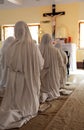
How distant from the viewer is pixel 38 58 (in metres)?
3.54

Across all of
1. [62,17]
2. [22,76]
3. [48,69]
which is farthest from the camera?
[62,17]

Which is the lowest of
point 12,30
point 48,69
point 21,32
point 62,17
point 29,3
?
point 48,69

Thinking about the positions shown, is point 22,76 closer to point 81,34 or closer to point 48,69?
point 48,69

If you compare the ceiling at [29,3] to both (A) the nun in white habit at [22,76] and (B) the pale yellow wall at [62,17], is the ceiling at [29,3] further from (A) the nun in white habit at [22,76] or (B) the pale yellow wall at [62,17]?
(A) the nun in white habit at [22,76]

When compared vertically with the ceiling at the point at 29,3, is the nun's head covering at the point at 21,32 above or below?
below

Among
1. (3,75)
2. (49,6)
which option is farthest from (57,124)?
(49,6)

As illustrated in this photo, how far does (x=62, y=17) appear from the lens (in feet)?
37.5

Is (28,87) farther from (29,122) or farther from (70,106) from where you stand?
(70,106)

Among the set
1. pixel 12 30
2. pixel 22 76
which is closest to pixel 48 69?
pixel 22 76

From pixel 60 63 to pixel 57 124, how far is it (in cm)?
228

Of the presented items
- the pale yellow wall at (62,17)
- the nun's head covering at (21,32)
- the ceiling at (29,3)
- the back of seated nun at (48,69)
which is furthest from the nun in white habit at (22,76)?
the pale yellow wall at (62,17)

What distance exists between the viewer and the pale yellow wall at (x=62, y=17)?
11125mm

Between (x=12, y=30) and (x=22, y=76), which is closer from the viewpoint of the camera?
(x=22, y=76)

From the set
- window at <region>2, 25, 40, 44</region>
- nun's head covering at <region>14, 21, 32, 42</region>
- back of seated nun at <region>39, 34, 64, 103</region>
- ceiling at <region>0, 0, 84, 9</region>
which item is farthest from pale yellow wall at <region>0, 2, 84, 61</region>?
nun's head covering at <region>14, 21, 32, 42</region>
